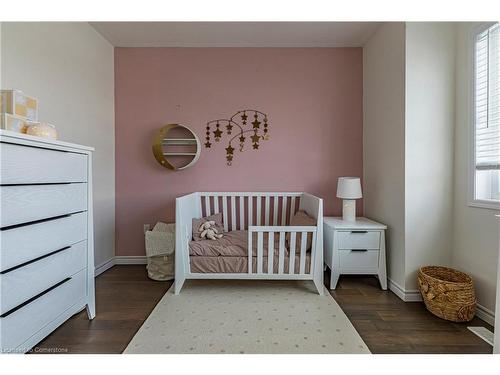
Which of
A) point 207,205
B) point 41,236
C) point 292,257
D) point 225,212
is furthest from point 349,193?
point 41,236

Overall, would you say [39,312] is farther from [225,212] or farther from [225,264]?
[225,212]

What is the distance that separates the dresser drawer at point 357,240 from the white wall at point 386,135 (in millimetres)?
189

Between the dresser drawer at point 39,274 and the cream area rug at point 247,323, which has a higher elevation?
the dresser drawer at point 39,274

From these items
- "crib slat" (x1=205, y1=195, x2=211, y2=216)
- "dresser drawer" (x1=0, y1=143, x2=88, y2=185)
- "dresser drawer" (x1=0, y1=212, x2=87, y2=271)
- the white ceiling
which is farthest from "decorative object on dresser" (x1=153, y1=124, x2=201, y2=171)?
"dresser drawer" (x1=0, y1=212, x2=87, y2=271)

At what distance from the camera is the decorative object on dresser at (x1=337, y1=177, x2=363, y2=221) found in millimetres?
2525

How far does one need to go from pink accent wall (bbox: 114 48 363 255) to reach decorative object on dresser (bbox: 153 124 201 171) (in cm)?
11

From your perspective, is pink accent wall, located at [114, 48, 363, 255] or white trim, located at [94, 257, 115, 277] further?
pink accent wall, located at [114, 48, 363, 255]

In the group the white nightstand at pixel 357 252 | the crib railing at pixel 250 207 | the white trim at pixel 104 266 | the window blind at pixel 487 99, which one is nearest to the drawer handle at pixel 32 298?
the white trim at pixel 104 266

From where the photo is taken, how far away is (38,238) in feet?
4.41

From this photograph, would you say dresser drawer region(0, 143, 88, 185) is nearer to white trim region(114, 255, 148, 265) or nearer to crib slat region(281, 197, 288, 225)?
white trim region(114, 255, 148, 265)

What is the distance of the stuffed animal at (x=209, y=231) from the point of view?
2.45m

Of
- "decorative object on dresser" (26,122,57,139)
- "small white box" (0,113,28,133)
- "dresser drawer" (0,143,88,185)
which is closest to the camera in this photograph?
"dresser drawer" (0,143,88,185)

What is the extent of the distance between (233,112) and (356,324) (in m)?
2.34

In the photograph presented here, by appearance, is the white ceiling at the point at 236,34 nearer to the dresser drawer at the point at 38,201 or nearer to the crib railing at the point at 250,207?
the crib railing at the point at 250,207
